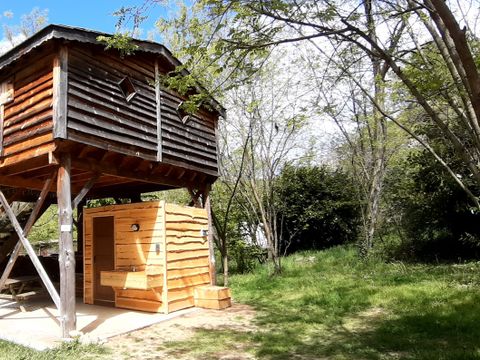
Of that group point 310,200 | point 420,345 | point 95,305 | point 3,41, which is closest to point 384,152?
point 310,200

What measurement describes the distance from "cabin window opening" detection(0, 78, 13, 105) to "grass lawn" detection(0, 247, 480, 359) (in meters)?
4.35

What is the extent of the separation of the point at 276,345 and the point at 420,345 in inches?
72.9

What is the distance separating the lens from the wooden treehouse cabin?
6.30 m

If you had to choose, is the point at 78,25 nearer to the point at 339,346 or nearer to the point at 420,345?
the point at 339,346

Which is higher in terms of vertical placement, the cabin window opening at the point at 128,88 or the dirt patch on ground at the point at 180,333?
the cabin window opening at the point at 128,88

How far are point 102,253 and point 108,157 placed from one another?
2.70 m

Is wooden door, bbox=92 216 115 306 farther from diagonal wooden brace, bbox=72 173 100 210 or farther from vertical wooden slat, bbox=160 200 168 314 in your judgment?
diagonal wooden brace, bbox=72 173 100 210

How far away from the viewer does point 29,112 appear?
683 cm

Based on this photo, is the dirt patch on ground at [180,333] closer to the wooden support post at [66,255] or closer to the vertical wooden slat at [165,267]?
the vertical wooden slat at [165,267]

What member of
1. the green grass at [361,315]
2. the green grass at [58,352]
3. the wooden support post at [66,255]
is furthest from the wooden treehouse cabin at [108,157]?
the green grass at [361,315]

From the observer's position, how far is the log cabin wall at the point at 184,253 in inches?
313

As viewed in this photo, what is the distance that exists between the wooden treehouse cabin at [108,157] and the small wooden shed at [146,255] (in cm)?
2

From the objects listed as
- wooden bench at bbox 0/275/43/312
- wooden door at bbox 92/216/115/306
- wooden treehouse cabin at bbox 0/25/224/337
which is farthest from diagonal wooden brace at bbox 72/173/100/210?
wooden bench at bbox 0/275/43/312

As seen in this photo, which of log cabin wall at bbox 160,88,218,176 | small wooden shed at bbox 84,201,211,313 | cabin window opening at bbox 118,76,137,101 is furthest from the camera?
log cabin wall at bbox 160,88,218,176
